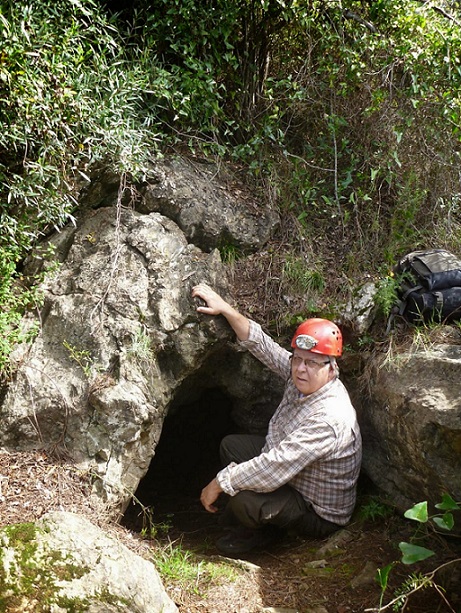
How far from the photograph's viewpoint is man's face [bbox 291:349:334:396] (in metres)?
4.72

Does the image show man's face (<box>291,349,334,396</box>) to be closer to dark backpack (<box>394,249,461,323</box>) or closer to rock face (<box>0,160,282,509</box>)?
rock face (<box>0,160,282,509</box>)

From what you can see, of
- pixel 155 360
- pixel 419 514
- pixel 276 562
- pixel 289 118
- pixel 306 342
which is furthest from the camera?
pixel 289 118

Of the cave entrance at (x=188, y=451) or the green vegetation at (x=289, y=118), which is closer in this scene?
the green vegetation at (x=289, y=118)

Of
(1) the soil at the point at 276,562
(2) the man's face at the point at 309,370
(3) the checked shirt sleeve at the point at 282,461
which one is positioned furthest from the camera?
(2) the man's face at the point at 309,370

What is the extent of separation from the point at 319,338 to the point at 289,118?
2744 mm

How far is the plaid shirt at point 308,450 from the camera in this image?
4.52 meters

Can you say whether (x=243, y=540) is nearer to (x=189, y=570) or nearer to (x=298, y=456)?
(x=189, y=570)

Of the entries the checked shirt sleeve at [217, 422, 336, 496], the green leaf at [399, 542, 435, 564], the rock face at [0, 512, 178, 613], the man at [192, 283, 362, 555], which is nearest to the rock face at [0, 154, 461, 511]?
the man at [192, 283, 362, 555]

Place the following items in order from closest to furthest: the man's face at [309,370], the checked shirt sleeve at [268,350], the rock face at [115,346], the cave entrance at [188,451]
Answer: the rock face at [115,346] < the man's face at [309,370] < the checked shirt sleeve at [268,350] < the cave entrance at [188,451]

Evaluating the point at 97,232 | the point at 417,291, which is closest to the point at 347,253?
the point at 417,291

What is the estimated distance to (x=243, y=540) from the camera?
5.04 m

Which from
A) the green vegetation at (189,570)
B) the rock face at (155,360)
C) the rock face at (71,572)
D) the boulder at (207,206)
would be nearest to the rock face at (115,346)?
the rock face at (155,360)

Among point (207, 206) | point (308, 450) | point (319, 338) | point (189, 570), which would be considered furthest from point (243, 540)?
point (207, 206)

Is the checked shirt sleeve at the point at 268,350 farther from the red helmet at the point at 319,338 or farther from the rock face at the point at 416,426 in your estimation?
the rock face at the point at 416,426
